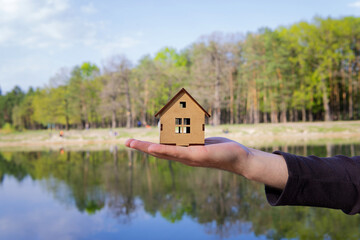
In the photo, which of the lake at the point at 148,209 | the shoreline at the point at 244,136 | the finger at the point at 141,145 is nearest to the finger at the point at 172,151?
the finger at the point at 141,145

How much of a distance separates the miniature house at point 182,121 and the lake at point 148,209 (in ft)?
35.9

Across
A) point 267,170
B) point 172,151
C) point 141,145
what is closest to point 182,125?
point 141,145

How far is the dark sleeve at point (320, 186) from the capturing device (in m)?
1.93

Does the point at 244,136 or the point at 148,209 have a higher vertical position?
the point at 244,136

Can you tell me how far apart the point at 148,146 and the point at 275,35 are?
152ft

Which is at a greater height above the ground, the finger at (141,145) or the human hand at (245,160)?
the finger at (141,145)

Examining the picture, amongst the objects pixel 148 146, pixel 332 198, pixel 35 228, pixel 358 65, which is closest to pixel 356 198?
pixel 332 198

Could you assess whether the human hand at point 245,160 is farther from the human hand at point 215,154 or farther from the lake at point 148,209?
the lake at point 148,209

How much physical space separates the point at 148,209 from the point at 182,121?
1382 centimetres

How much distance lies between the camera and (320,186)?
1946 mm

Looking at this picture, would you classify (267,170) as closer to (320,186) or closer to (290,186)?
(290,186)

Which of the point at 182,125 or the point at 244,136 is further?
the point at 244,136

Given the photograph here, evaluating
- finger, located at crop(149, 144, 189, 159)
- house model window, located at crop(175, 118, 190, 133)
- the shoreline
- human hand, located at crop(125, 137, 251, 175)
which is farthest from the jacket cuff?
the shoreline

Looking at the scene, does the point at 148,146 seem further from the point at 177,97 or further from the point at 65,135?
the point at 65,135
